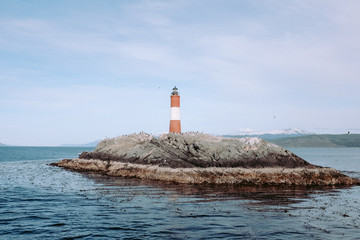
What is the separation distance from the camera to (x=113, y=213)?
16.3 meters

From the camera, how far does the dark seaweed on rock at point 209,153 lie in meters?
32.0

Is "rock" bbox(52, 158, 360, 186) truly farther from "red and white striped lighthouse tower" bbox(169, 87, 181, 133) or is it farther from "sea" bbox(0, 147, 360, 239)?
"red and white striped lighthouse tower" bbox(169, 87, 181, 133)

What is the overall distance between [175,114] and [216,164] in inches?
693

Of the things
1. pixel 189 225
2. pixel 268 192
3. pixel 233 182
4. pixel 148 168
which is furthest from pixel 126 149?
pixel 189 225

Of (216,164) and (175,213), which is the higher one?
(216,164)

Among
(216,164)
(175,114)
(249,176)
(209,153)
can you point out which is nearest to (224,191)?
(249,176)

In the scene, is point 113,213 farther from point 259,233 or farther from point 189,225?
point 259,233

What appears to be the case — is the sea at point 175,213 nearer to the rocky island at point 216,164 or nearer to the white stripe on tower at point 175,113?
the rocky island at point 216,164

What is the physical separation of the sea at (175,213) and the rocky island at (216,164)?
3.81m

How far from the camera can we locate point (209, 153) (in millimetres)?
33344

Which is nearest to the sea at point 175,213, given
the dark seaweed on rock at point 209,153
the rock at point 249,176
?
the rock at point 249,176

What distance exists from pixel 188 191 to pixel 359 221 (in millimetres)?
11092

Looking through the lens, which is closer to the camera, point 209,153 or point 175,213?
point 175,213

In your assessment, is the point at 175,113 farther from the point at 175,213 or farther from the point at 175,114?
the point at 175,213
